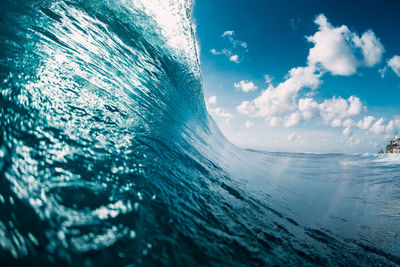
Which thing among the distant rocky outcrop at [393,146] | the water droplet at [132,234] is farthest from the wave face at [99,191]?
the distant rocky outcrop at [393,146]

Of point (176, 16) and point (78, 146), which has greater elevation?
point (176, 16)

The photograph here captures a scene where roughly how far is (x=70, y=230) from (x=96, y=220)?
0.14 meters

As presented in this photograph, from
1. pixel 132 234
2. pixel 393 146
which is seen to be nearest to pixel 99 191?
pixel 132 234

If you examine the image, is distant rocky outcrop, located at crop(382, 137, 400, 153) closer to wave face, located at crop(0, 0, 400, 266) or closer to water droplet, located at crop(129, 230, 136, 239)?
wave face, located at crop(0, 0, 400, 266)

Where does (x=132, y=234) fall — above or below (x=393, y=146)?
below

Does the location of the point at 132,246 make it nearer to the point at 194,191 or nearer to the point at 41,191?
the point at 41,191

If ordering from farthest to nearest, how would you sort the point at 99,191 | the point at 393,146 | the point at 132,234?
1. the point at 393,146
2. the point at 99,191
3. the point at 132,234

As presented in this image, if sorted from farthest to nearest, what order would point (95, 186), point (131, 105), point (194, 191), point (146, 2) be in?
point (146, 2)
point (131, 105)
point (194, 191)
point (95, 186)

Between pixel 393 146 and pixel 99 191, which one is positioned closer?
pixel 99 191

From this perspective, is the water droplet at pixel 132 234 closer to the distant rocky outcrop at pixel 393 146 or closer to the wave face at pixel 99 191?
the wave face at pixel 99 191

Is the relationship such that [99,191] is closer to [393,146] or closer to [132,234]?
[132,234]

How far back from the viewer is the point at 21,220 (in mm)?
857

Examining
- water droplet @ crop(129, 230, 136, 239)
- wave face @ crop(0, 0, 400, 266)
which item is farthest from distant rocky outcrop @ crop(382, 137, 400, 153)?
water droplet @ crop(129, 230, 136, 239)

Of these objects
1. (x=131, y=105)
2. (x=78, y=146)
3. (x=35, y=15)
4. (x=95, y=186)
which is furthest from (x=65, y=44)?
(x=95, y=186)
